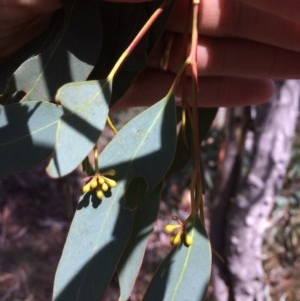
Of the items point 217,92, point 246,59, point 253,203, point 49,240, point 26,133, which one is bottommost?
point 49,240

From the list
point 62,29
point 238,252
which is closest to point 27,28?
point 62,29

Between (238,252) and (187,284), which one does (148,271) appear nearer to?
(238,252)

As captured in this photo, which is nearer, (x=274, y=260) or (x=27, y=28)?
(x=27, y=28)

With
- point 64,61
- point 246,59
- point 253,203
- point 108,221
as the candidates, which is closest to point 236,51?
point 246,59

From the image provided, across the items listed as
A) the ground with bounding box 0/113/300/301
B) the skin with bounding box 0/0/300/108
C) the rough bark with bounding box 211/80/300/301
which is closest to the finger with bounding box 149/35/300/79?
the skin with bounding box 0/0/300/108

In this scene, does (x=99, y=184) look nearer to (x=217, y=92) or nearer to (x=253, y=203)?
(x=217, y=92)

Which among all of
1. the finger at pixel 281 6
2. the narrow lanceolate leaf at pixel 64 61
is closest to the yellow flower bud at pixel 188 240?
the narrow lanceolate leaf at pixel 64 61
